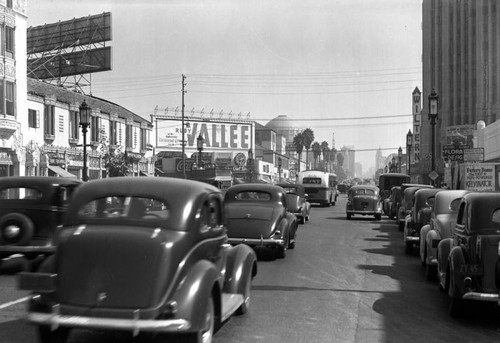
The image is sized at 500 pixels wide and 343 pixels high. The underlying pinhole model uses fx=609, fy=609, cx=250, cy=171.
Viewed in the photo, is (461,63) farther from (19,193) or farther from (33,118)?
(19,193)

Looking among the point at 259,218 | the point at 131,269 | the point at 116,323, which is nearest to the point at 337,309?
the point at 131,269

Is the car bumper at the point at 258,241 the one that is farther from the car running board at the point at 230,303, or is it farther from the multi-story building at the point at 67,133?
the multi-story building at the point at 67,133

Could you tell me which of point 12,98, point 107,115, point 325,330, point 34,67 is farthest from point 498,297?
point 34,67

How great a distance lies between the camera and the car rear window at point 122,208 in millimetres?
6461

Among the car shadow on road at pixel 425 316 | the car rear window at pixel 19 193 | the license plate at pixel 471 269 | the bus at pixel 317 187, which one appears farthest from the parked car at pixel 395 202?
the license plate at pixel 471 269

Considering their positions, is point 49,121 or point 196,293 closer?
point 196,293

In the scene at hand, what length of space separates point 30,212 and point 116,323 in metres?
6.69

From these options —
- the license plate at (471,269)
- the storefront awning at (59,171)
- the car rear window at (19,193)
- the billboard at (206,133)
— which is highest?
the billboard at (206,133)

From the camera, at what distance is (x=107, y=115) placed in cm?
4500

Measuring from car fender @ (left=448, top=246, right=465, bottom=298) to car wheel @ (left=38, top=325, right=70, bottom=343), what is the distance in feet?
15.5

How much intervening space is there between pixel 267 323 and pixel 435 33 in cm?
8119

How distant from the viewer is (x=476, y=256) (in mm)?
7648

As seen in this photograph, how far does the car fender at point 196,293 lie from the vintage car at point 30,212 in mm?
5945

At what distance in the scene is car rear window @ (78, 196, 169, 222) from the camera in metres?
6.46
